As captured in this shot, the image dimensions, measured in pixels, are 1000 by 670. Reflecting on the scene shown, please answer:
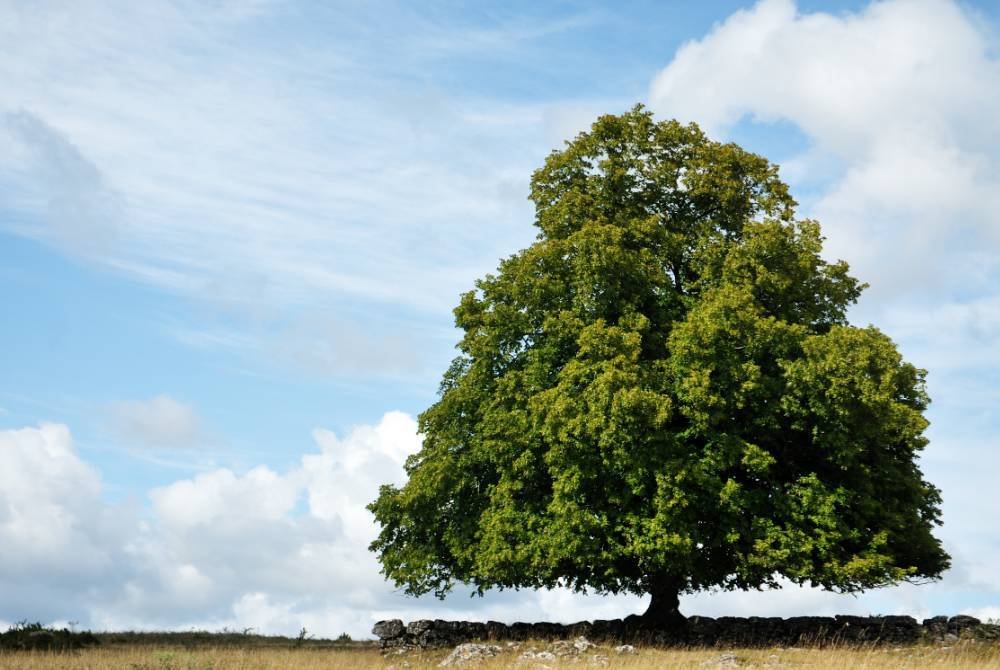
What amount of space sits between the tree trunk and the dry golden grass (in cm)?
565

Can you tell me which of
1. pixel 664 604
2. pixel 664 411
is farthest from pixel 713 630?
pixel 664 411

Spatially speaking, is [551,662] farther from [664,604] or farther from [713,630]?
[713,630]

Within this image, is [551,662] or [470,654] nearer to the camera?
[551,662]

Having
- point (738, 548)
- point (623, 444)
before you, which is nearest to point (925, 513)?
point (738, 548)

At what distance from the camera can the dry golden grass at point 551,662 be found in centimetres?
2689

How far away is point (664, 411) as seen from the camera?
3127cm

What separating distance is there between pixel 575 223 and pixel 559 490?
11203 mm

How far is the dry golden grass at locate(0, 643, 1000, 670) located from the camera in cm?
2689

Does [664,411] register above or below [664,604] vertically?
above

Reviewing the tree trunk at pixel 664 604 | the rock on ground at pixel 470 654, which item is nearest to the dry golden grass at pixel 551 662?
the rock on ground at pixel 470 654

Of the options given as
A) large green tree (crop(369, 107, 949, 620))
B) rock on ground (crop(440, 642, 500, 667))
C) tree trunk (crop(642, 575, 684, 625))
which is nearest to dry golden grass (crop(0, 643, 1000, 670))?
rock on ground (crop(440, 642, 500, 667))

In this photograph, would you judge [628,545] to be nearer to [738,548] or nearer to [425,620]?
[738,548]

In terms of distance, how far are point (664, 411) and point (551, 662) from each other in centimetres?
862

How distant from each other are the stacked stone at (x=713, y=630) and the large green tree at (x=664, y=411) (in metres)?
1.40
